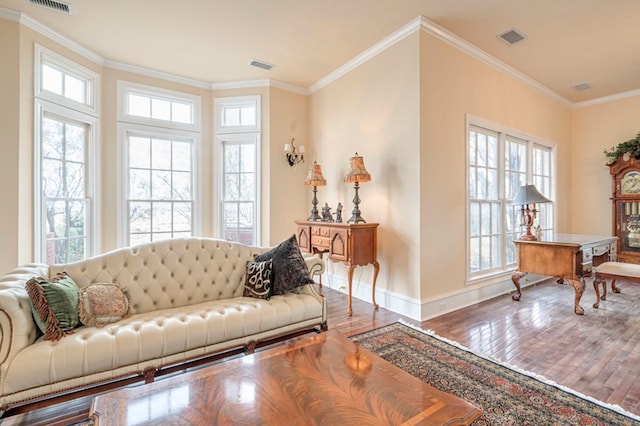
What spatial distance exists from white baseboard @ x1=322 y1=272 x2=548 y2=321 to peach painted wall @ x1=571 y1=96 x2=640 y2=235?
2455mm

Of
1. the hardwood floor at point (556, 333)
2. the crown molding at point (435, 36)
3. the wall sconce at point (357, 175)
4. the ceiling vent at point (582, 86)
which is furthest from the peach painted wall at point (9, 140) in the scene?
the ceiling vent at point (582, 86)

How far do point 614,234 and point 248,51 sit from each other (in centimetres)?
657

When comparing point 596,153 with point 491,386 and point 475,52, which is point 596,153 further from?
point 491,386

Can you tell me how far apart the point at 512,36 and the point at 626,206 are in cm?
390

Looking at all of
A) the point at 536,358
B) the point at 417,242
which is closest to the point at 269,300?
→ the point at 417,242

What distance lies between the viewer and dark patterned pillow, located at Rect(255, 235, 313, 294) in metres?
2.69

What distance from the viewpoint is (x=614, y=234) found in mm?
5336

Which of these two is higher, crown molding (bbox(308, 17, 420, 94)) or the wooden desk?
crown molding (bbox(308, 17, 420, 94))

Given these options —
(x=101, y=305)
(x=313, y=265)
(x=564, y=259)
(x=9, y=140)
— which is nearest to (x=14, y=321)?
(x=101, y=305)

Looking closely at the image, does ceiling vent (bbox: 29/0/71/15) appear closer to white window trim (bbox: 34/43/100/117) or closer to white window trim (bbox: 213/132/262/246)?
white window trim (bbox: 34/43/100/117)

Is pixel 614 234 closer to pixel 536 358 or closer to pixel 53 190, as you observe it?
pixel 536 358

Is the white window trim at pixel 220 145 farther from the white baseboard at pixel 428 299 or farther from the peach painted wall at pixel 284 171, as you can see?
the white baseboard at pixel 428 299

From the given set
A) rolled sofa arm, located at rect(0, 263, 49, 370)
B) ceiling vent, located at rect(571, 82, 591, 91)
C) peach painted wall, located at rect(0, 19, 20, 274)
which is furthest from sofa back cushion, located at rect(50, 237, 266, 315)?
ceiling vent, located at rect(571, 82, 591, 91)

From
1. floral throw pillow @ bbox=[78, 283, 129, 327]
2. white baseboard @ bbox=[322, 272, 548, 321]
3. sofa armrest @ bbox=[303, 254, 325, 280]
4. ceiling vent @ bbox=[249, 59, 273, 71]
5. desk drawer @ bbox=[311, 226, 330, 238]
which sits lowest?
white baseboard @ bbox=[322, 272, 548, 321]
